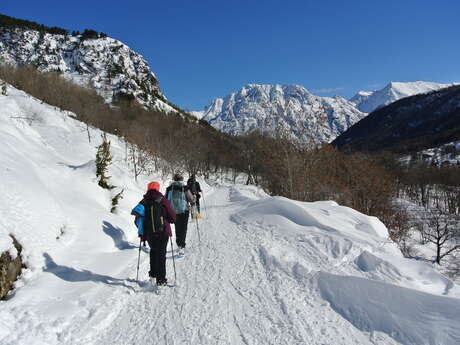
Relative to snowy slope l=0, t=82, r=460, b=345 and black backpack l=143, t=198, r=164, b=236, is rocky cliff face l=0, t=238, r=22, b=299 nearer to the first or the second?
snowy slope l=0, t=82, r=460, b=345

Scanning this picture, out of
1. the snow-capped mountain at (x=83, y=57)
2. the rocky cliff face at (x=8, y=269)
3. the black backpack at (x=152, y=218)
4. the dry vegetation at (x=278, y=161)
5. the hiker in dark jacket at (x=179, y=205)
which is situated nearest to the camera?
the rocky cliff face at (x=8, y=269)

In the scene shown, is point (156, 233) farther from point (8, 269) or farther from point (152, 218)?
point (8, 269)

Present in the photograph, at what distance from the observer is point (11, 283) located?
458 centimetres

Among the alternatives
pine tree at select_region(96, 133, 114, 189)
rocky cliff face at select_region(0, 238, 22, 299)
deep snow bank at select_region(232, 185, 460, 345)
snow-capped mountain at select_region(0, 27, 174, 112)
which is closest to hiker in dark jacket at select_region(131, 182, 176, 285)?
rocky cliff face at select_region(0, 238, 22, 299)

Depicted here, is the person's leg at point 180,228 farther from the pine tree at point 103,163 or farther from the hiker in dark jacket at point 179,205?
the pine tree at point 103,163

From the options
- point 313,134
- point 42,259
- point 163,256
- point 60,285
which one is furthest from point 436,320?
point 313,134

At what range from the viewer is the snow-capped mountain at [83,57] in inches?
2601

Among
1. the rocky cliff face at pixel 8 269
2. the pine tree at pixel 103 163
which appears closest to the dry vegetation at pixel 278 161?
the pine tree at pixel 103 163

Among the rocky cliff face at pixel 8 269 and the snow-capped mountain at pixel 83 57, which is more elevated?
the snow-capped mountain at pixel 83 57

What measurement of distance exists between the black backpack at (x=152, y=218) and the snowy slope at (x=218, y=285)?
112cm

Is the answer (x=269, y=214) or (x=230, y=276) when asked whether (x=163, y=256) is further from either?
(x=269, y=214)

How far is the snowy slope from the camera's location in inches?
142

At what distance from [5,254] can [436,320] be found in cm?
663

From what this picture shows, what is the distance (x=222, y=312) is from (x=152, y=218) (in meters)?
2.05
